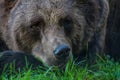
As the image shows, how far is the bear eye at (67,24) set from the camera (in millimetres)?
5332

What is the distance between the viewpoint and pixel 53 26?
5266 mm

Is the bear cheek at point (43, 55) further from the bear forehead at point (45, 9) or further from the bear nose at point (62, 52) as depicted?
the bear forehead at point (45, 9)

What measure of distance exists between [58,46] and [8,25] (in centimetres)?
96

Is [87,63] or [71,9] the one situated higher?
[71,9]

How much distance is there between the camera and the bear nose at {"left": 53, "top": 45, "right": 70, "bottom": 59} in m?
4.80

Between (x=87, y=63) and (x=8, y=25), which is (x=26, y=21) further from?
(x=87, y=63)

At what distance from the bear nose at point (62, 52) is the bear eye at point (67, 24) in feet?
1.74

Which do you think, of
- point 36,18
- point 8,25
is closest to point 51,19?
point 36,18

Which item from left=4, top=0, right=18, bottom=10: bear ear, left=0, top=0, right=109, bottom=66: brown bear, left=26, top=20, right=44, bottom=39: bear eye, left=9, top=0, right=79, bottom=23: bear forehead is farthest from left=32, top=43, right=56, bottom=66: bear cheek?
left=4, top=0, right=18, bottom=10: bear ear

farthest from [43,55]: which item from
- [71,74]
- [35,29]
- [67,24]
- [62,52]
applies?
[71,74]

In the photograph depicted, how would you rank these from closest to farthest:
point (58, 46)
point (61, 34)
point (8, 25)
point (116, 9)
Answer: point (58, 46) → point (61, 34) → point (8, 25) → point (116, 9)

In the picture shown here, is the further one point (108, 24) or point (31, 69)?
point (108, 24)

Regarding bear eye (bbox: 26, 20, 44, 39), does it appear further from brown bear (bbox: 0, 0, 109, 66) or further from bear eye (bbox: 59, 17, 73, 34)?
bear eye (bbox: 59, 17, 73, 34)

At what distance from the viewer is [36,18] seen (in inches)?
210
